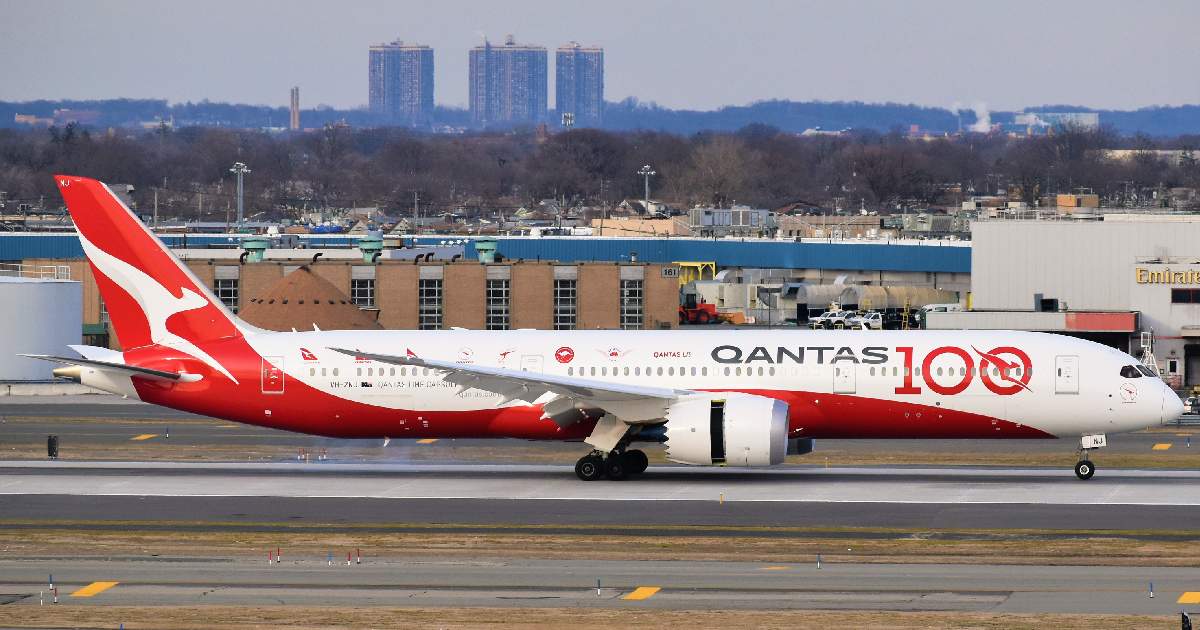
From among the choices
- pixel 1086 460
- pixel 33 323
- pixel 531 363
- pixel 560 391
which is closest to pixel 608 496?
pixel 560 391

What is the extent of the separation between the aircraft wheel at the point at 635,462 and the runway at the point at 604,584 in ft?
41.9

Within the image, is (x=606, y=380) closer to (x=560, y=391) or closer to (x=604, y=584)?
(x=560, y=391)

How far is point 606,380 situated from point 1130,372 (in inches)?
559

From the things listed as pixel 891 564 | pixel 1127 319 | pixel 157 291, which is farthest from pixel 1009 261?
pixel 891 564

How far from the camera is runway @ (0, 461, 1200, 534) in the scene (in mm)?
41000

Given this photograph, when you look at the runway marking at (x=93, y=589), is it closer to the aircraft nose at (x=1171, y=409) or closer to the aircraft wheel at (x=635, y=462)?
the aircraft wheel at (x=635, y=462)

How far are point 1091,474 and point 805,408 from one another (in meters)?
7.94

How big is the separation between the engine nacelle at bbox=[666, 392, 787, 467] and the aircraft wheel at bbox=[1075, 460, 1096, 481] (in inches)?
324

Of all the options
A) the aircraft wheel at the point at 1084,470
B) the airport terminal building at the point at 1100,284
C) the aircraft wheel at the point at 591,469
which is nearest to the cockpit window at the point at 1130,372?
the aircraft wheel at the point at 1084,470

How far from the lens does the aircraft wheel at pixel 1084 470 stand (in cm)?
4700

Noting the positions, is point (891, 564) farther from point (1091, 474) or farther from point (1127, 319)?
point (1127, 319)

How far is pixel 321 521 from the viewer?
4100 centimetres

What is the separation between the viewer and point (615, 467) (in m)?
47.9

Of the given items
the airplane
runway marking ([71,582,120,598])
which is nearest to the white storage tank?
the airplane
